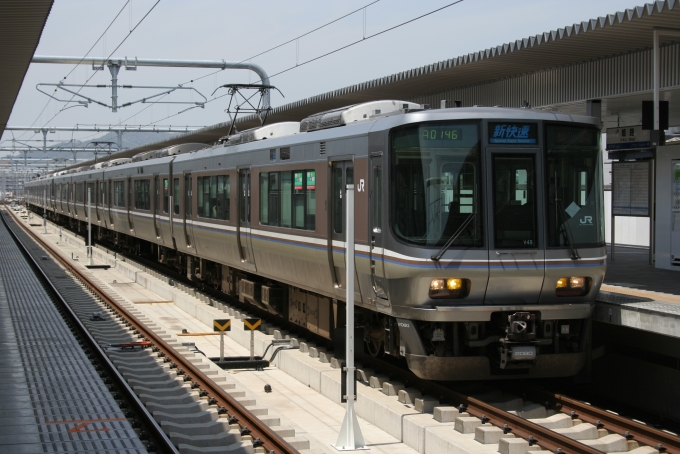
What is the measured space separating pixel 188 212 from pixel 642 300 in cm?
1178

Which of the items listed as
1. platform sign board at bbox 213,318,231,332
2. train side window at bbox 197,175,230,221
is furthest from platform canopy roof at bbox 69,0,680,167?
platform sign board at bbox 213,318,231,332

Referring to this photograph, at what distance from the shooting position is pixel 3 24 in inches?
388

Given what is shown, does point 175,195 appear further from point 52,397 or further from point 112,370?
point 52,397

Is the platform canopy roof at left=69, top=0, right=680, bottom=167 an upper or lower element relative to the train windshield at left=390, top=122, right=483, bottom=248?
upper

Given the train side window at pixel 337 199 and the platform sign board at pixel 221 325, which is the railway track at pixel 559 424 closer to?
the train side window at pixel 337 199

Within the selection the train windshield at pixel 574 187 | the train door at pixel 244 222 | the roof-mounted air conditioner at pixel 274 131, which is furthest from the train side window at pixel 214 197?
the train windshield at pixel 574 187

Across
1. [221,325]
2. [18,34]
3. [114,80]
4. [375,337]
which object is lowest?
[221,325]

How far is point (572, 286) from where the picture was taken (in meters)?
9.29

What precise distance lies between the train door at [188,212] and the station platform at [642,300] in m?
9.16

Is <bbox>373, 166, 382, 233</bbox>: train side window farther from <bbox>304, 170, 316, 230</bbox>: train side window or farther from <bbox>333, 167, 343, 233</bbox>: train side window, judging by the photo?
<bbox>304, 170, 316, 230</bbox>: train side window

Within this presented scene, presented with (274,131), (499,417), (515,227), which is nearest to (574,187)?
(515,227)

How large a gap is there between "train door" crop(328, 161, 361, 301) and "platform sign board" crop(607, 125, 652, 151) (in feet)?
18.3

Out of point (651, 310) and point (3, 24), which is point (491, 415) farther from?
point (3, 24)

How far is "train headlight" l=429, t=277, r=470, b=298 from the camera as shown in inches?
350
